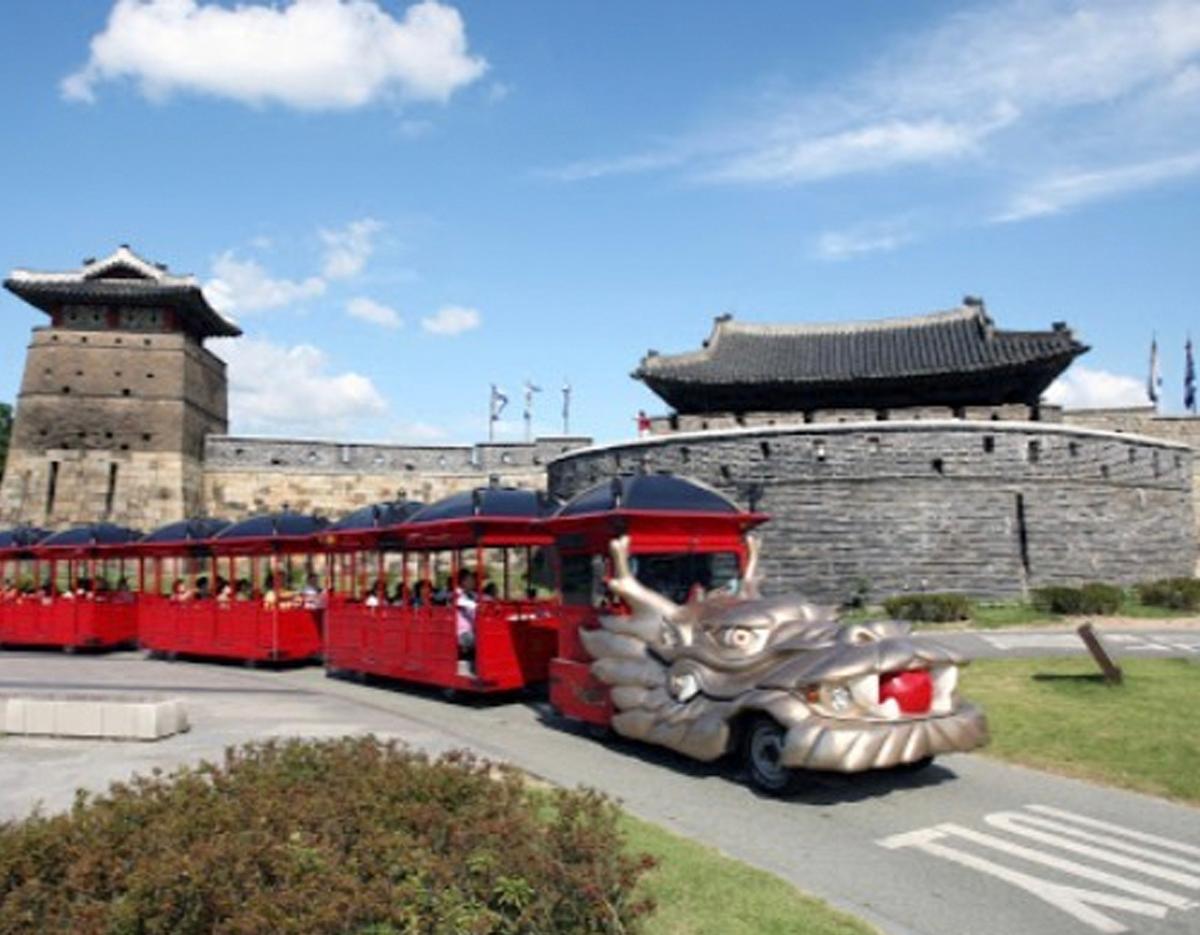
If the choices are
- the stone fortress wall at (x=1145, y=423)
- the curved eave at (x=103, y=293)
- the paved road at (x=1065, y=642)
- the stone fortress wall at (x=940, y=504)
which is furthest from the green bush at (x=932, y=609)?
the curved eave at (x=103, y=293)

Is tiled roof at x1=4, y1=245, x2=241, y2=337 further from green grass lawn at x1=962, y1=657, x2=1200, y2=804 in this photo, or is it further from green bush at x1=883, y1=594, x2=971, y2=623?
green grass lawn at x1=962, y1=657, x2=1200, y2=804

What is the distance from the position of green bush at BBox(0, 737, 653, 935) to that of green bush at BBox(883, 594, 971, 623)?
16.2 m

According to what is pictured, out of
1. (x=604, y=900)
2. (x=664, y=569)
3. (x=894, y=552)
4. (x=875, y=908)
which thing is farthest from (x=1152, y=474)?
(x=604, y=900)

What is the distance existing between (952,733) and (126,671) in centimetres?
1433

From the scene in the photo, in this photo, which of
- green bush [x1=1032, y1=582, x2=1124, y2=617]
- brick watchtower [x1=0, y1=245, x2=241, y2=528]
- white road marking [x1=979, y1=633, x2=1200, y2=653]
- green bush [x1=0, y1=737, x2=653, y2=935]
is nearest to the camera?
green bush [x1=0, y1=737, x2=653, y2=935]

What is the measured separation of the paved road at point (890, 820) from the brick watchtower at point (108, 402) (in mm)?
27734

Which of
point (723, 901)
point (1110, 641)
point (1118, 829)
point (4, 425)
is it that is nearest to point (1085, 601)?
point (1110, 641)

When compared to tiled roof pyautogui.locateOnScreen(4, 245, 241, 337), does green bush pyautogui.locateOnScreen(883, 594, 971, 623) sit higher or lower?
lower

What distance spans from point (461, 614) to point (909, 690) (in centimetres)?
661

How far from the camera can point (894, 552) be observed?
24203mm

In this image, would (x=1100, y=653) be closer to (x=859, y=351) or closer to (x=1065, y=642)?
(x=1065, y=642)

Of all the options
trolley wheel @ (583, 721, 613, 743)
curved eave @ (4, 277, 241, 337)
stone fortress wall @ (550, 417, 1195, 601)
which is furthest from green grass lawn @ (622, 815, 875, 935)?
curved eave @ (4, 277, 241, 337)

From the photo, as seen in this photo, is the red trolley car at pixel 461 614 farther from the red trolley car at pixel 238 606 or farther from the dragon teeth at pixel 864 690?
the dragon teeth at pixel 864 690

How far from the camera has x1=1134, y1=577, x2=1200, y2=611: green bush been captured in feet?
67.1
